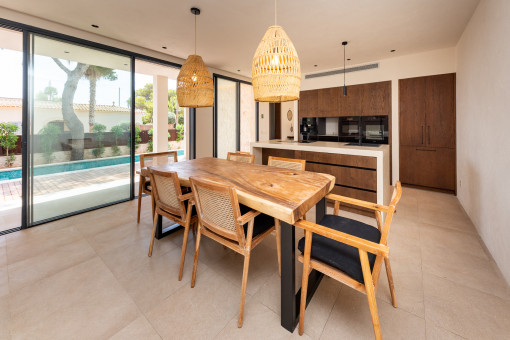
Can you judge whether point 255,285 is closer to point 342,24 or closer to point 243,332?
point 243,332

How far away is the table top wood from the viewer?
1.33m

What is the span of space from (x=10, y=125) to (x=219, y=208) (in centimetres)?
750

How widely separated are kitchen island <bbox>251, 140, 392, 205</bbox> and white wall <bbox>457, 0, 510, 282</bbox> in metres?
0.92

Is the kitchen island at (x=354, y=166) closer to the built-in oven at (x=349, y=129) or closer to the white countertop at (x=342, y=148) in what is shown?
the white countertop at (x=342, y=148)

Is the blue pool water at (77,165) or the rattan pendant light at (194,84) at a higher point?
the rattan pendant light at (194,84)

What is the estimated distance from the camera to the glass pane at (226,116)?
5.43m

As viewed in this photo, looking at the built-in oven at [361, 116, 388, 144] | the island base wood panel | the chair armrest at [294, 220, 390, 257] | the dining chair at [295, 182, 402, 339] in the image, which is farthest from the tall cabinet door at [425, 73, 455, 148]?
the chair armrest at [294, 220, 390, 257]

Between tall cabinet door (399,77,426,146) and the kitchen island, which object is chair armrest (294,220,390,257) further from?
tall cabinet door (399,77,426,146)

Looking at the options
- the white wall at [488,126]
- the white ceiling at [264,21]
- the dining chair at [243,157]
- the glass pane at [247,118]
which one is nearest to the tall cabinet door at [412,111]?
the white ceiling at [264,21]

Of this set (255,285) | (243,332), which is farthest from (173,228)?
(243,332)

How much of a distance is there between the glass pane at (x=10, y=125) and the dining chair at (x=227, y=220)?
2.92 metres

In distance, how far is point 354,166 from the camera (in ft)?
10.3

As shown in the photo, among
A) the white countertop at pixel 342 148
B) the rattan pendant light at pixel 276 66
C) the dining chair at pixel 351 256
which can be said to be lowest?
the dining chair at pixel 351 256

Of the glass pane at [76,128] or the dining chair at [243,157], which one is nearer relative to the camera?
the glass pane at [76,128]
